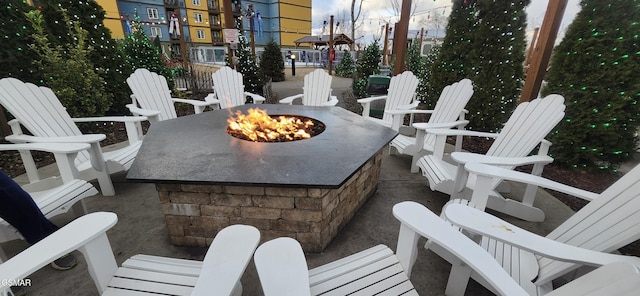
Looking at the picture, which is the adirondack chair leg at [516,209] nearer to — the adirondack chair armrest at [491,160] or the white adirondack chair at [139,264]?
the adirondack chair armrest at [491,160]

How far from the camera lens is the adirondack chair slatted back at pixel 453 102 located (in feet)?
9.38

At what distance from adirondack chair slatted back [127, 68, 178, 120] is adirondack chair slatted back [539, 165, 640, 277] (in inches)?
156

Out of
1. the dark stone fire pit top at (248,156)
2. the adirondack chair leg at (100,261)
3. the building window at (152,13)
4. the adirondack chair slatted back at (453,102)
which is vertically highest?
the building window at (152,13)

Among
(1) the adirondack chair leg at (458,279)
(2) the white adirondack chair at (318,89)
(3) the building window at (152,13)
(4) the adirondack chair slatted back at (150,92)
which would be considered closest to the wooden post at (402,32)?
(2) the white adirondack chair at (318,89)

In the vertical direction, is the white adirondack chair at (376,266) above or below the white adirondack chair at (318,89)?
below

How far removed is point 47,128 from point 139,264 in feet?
6.95

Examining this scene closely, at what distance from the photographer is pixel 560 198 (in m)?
2.45

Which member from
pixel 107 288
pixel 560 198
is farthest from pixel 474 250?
pixel 560 198

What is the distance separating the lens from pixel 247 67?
606 cm

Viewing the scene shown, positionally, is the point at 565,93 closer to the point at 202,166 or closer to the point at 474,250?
the point at 474,250

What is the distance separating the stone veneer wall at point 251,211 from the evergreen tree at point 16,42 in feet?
11.0

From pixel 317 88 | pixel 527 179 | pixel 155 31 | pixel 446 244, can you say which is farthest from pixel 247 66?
pixel 155 31

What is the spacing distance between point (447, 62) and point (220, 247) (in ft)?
14.7

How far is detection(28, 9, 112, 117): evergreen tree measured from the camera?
3156 mm
